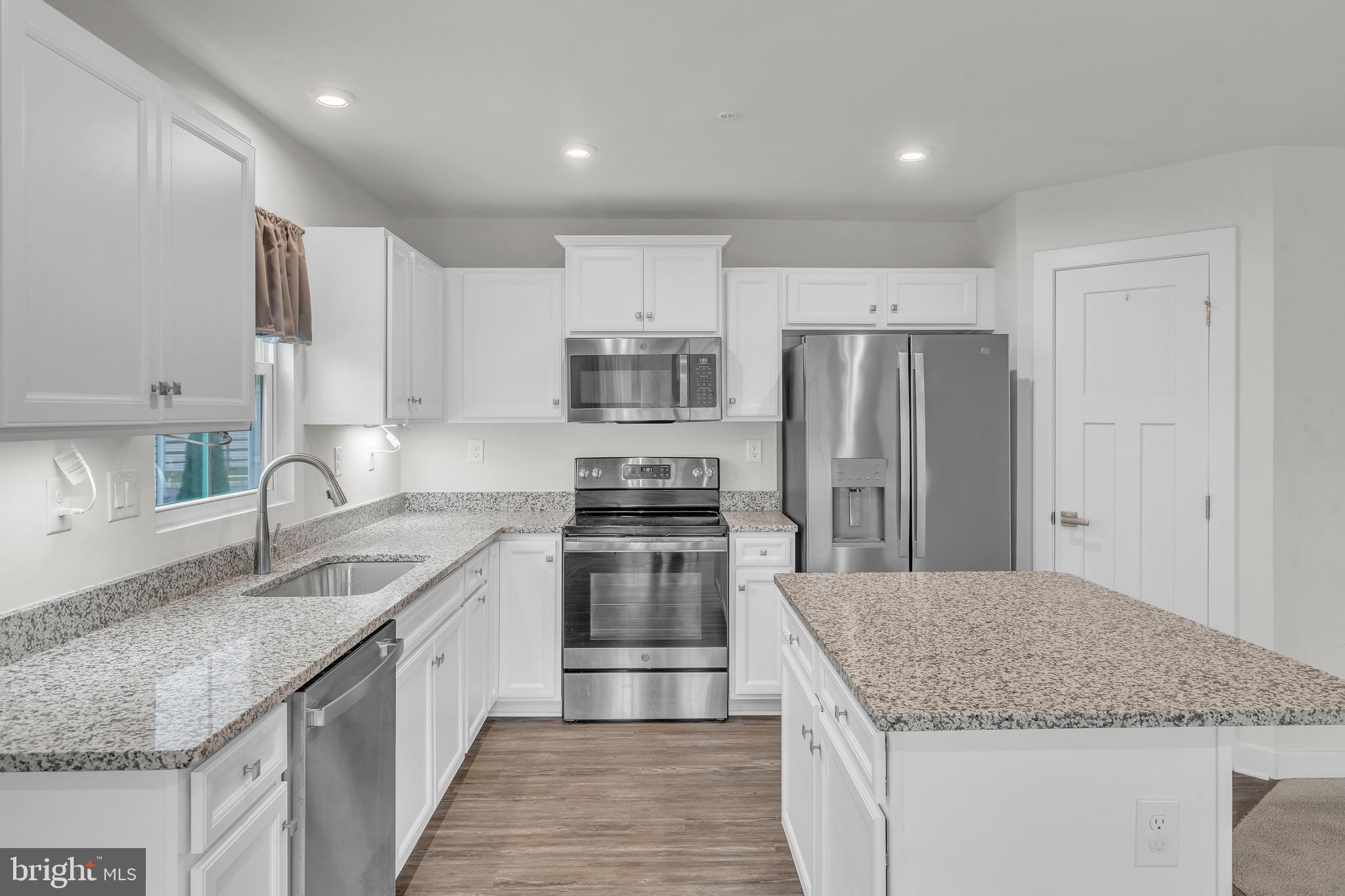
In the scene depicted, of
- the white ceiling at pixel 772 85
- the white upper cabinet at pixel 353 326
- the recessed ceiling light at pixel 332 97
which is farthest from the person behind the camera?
the white upper cabinet at pixel 353 326

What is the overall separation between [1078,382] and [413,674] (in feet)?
10.1

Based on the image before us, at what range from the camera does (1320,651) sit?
2984mm

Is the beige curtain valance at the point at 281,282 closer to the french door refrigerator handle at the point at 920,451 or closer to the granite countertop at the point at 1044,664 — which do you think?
the granite countertop at the point at 1044,664

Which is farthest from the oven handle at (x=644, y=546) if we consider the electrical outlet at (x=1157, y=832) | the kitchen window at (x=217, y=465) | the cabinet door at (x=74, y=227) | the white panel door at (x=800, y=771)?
the electrical outlet at (x=1157, y=832)

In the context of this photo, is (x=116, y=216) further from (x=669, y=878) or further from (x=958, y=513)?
A: (x=958, y=513)

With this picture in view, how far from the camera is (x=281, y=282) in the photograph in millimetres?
2412

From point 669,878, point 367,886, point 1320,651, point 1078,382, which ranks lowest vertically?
point 669,878

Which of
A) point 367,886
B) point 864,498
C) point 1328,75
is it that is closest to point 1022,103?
point 1328,75

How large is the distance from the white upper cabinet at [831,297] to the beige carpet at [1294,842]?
250cm

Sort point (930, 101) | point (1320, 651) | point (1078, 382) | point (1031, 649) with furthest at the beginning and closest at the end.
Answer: point (1078, 382) → point (1320, 651) → point (930, 101) → point (1031, 649)

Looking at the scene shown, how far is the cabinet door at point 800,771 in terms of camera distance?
5.96 feet

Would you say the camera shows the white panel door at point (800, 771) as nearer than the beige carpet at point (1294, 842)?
Yes

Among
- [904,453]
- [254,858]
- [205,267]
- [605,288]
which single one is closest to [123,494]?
[205,267]

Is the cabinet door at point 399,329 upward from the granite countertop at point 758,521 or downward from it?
→ upward
